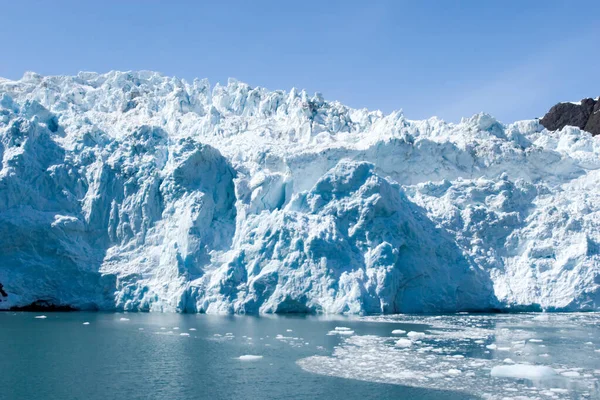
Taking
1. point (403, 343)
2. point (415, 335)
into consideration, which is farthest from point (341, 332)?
point (403, 343)

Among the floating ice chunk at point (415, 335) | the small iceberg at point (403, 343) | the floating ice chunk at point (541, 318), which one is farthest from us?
the floating ice chunk at point (541, 318)

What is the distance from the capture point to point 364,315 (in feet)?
91.7

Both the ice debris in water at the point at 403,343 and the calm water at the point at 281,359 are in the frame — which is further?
the ice debris in water at the point at 403,343

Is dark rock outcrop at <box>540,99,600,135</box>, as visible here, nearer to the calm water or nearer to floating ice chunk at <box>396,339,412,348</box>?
the calm water

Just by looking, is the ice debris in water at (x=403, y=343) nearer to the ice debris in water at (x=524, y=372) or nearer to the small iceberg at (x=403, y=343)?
the small iceberg at (x=403, y=343)

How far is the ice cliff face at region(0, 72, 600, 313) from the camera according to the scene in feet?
97.5

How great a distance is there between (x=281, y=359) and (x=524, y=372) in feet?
19.9

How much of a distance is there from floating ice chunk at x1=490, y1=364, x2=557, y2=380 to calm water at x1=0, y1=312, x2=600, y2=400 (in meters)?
0.30

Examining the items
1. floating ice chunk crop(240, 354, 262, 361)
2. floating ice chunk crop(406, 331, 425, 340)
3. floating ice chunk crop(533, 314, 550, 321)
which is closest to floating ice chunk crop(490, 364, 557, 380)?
floating ice chunk crop(406, 331, 425, 340)

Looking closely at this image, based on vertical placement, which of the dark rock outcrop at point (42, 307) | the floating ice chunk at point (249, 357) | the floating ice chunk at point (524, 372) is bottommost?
the floating ice chunk at point (524, 372)

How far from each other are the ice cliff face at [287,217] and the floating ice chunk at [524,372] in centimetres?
1411

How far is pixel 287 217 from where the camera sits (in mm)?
30531

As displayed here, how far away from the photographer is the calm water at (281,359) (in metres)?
12.6

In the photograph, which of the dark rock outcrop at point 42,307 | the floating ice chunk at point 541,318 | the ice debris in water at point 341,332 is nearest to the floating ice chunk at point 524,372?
the ice debris in water at point 341,332
